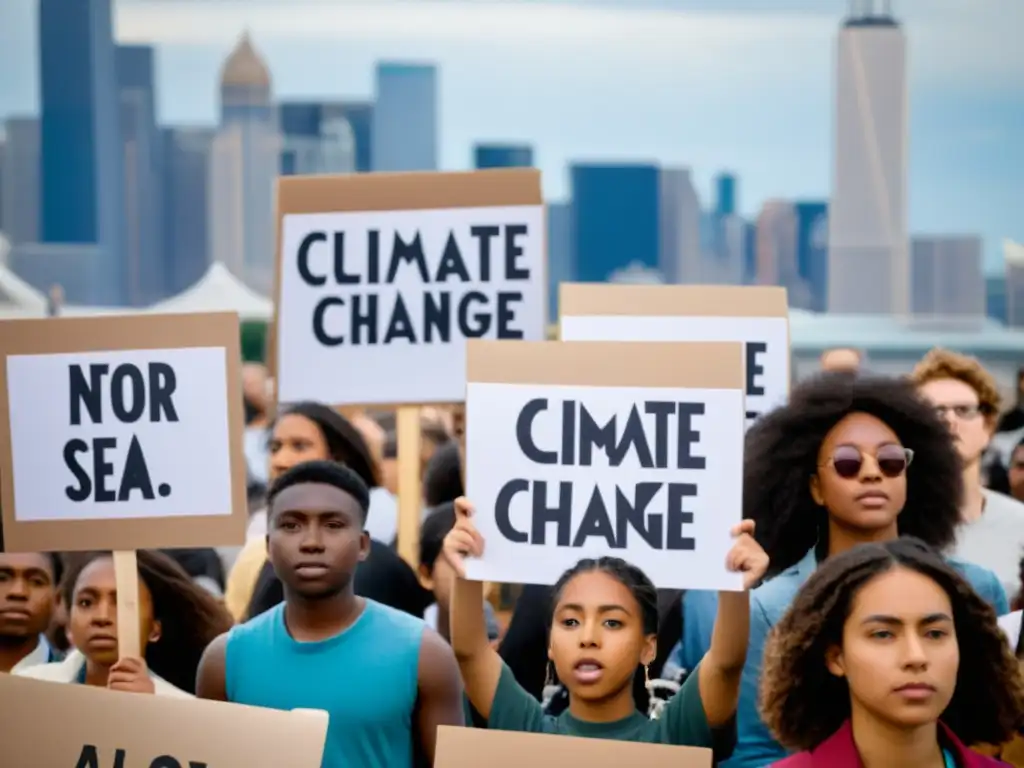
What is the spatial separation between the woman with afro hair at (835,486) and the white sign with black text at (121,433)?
4.38 feet

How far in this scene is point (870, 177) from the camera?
218 feet

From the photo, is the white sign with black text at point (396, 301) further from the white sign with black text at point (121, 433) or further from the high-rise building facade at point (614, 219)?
the high-rise building facade at point (614, 219)

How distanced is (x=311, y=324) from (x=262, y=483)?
2947mm

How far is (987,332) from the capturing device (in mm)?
47375

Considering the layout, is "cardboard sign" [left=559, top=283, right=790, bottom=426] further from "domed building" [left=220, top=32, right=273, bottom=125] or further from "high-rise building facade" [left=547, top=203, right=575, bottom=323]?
"domed building" [left=220, top=32, right=273, bottom=125]

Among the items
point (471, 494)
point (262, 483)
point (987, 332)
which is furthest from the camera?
point (987, 332)

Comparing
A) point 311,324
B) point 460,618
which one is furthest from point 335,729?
point 311,324

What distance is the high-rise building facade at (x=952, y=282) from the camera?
52.8 metres

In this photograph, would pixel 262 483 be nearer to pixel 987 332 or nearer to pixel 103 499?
pixel 103 499

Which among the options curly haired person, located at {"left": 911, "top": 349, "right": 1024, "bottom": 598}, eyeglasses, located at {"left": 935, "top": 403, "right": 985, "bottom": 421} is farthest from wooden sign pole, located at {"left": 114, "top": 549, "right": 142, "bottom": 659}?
eyeglasses, located at {"left": 935, "top": 403, "right": 985, "bottom": 421}

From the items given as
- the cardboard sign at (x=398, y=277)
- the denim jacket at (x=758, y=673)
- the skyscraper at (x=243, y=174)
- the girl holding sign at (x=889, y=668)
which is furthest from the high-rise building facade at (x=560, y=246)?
the girl holding sign at (x=889, y=668)

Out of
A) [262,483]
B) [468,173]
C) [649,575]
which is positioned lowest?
[262,483]

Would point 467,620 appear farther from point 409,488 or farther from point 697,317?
point 697,317

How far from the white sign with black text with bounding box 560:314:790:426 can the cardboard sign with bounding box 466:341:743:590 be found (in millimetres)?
1456
